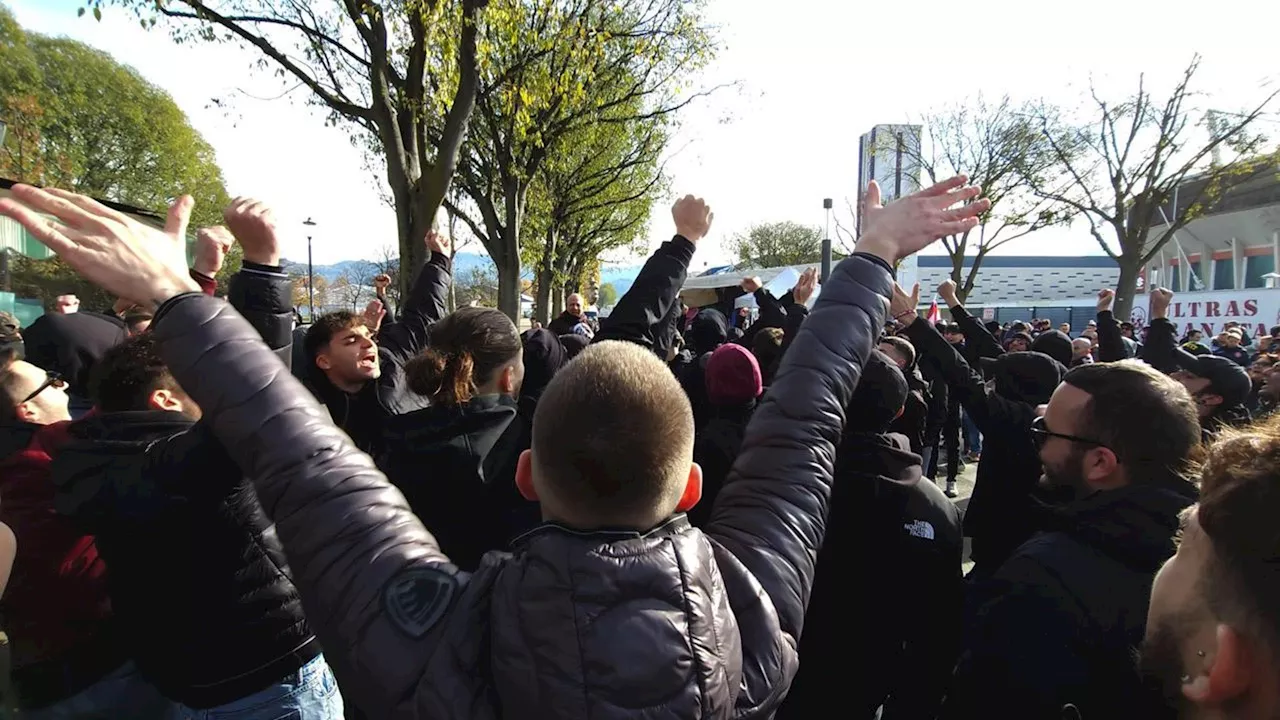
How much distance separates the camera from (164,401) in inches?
76.5

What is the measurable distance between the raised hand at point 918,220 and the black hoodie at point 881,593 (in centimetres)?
103

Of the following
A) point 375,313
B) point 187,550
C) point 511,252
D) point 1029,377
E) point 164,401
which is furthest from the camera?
point 511,252

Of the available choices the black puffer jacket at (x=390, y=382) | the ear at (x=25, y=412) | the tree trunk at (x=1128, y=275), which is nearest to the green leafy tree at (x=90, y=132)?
the black puffer jacket at (x=390, y=382)

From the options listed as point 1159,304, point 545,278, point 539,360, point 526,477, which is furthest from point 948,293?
point 545,278

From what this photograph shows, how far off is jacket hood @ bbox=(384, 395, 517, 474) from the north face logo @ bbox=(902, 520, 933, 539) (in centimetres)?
143

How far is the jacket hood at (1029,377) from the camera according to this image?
395cm

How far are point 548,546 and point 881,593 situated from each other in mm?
1925

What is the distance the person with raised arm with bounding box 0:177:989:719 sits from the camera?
926 millimetres

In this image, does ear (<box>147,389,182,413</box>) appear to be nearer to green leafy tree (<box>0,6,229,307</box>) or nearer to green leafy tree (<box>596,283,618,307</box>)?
green leafy tree (<box>0,6,229,307</box>)

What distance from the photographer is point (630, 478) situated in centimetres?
103

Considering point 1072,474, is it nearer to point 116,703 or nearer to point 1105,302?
point 116,703

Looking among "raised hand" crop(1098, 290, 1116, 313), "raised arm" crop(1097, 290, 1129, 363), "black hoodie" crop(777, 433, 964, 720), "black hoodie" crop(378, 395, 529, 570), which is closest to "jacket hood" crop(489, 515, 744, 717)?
"black hoodie" crop(378, 395, 529, 570)

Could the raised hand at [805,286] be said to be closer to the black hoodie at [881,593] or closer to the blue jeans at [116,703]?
the black hoodie at [881,593]

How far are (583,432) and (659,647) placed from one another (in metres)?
0.31
